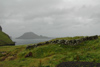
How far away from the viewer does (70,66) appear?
18359 millimetres

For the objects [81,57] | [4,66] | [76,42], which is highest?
[76,42]

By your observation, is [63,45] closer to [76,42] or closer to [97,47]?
[76,42]

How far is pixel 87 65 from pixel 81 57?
213 inches

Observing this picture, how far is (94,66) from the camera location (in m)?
17.3

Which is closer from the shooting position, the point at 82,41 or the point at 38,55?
the point at 38,55

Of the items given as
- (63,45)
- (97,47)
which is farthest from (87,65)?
(63,45)

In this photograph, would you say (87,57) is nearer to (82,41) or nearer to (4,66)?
(82,41)

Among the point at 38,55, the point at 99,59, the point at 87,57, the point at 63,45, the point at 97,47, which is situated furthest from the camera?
the point at 63,45

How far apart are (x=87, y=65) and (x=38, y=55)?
57.1ft

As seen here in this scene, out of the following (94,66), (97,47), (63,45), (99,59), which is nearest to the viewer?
(94,66)

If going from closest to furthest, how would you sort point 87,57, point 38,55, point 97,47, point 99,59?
point 99,59
point 87,57
point 97,47
point 38,55

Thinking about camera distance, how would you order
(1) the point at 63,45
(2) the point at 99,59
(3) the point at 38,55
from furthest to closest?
1. (1) the point at 63,45
2. (3) the point at 38,55
3. (2) the point at 99,59

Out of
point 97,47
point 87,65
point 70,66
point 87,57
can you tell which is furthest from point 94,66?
point 97,47

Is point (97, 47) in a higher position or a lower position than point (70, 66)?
higher
